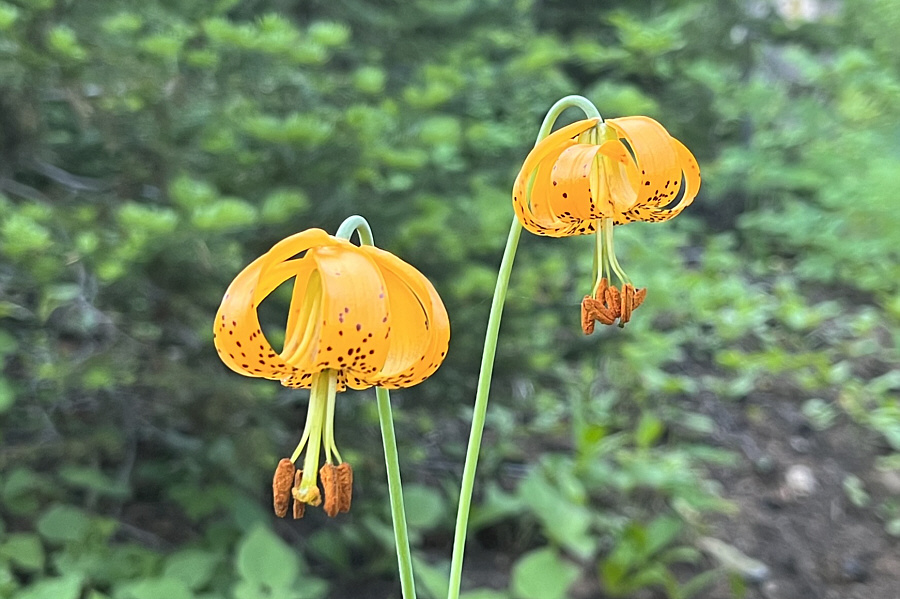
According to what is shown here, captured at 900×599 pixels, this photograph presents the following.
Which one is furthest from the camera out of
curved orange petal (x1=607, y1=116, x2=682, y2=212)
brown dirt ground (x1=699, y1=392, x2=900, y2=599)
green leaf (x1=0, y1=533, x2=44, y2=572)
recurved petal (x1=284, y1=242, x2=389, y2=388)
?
brown dirt ground (x1=699, y1=392, x2=900, y2=599)

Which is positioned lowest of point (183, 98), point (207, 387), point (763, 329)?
point (207, 387)

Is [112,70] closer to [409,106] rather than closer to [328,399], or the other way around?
[409,106]

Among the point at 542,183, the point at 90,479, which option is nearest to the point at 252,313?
the point at 542,183

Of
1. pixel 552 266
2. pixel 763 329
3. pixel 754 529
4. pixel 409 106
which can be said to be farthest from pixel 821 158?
pixel 409 106

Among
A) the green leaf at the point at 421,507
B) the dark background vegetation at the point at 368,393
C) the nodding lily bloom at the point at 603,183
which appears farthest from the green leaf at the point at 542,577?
the nodding lily bloom at the point at 603,183

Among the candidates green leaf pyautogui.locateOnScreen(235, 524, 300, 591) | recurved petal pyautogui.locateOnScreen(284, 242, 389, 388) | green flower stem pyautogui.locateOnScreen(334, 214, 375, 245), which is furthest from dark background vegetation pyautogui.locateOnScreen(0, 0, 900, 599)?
recurved petal pyautogui.locateOnScreen(284, 242, 389, 388)

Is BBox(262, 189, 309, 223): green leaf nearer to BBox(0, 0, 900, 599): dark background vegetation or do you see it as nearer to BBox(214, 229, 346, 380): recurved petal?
BBox(0, 0, 900, 599): dark background vegetation

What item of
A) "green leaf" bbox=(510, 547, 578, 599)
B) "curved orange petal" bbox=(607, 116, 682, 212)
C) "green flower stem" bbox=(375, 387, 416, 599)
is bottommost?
"green leaf" bbox=(510, 547, 578, 599)

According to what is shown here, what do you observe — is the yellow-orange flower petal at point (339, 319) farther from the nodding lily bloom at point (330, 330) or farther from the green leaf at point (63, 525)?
the green leaf at point (63, 525)
